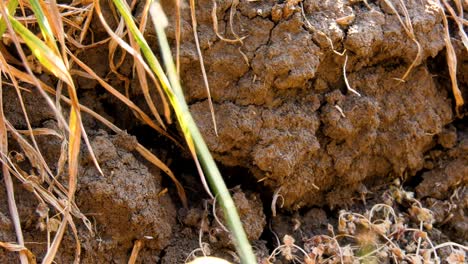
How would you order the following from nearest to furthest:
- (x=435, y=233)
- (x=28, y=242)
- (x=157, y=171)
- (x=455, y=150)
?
(x=28, y=242), (x=157, y=171), (x=435, y=233), (x=455, y=150)

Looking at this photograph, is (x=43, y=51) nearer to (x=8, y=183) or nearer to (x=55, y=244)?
(x=8, y=183)

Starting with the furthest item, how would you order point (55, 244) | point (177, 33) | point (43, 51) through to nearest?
point (177, 33) < point (55, 244) < point (43, 51)

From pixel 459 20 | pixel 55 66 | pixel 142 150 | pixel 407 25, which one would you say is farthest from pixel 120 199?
pixel 459 20

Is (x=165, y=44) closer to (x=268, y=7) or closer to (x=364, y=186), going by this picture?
(x=268, y=7)

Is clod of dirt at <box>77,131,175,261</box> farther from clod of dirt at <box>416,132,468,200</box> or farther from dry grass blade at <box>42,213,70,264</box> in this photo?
clod of dirt at <box>416,132,468,200</box>

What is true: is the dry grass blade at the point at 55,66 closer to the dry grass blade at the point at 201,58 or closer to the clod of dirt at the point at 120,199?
the clod of dirt at the point at 120,199

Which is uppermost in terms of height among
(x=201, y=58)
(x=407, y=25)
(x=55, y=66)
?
(x=55, y=66)

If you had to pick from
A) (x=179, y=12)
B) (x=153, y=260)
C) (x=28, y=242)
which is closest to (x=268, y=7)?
(x=179, y=12)

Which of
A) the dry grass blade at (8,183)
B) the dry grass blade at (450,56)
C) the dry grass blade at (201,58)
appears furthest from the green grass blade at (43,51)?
the dry grass blade at (450,56)
